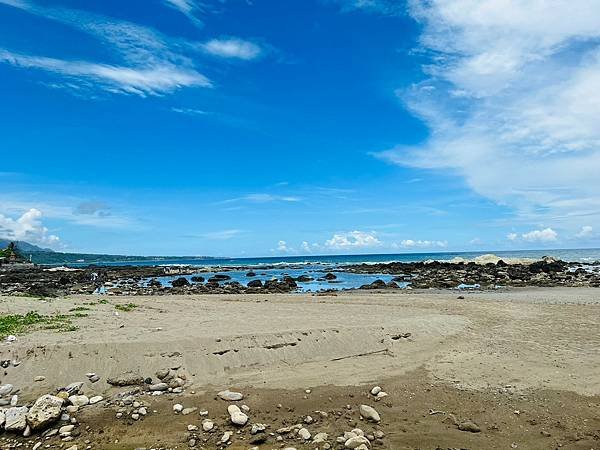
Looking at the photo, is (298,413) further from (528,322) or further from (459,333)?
(528,322)

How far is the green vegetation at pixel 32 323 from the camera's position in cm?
1088

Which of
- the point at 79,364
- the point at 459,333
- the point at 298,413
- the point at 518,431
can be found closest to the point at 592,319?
the point at 459,333

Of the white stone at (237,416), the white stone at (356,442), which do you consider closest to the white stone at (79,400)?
the white stone at (237,416)

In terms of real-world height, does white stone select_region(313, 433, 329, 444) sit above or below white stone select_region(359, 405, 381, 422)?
below

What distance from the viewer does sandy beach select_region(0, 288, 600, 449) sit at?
699 centimetres

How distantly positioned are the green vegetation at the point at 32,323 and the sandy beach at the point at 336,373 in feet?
1.22

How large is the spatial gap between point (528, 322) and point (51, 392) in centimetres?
1496

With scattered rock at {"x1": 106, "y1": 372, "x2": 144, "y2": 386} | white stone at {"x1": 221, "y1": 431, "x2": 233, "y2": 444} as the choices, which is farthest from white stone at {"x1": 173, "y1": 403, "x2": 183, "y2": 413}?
scattered rock at {"x1": 106, "y1": 372, "x2": 144, "y2": 386}

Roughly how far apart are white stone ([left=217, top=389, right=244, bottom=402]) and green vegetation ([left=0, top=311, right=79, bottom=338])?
5.37 meters

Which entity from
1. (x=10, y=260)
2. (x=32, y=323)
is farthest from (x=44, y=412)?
(x=10, y=260)

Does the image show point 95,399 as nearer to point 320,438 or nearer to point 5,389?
point 5,389

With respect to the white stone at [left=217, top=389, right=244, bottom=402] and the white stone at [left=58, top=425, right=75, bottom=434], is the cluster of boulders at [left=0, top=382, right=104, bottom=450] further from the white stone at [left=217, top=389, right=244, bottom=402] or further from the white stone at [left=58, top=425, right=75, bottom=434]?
the white stone at [left=217, top=389, right=244, bottom=402]

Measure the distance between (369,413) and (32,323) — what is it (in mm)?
9593

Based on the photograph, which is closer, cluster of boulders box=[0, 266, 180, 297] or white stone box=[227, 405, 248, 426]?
white stone box=[227, 405, 248, 426]
